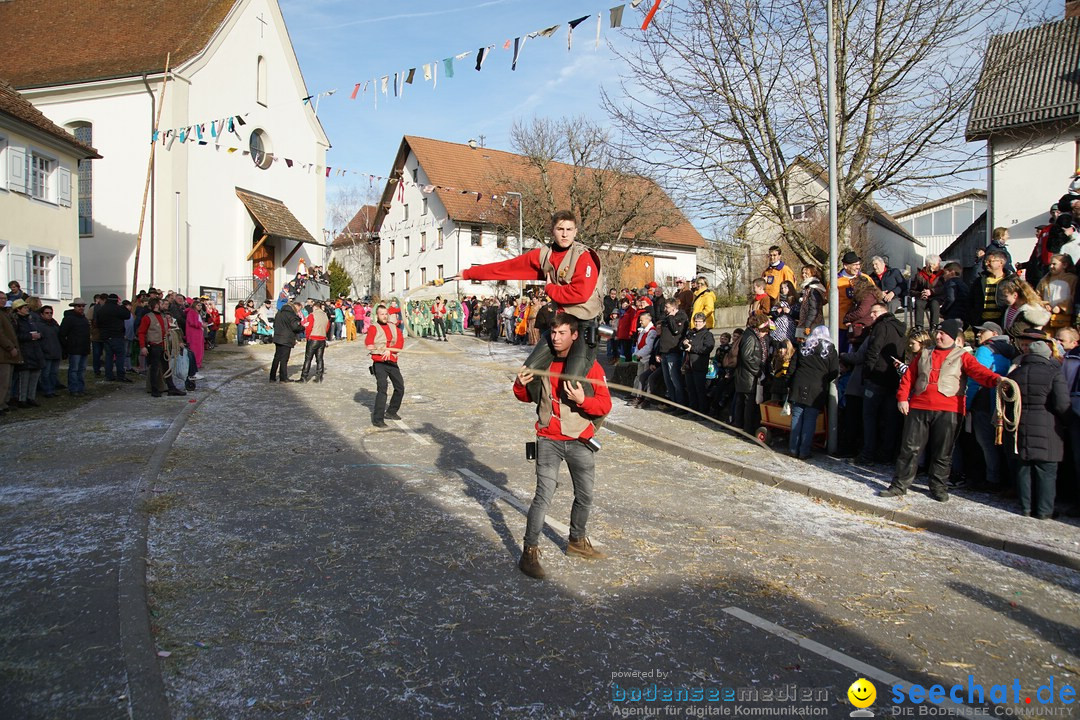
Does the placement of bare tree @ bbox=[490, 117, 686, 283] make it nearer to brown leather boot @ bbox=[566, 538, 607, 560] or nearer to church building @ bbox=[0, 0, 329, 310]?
church building @ bbox=[0, 0, 329, 310]

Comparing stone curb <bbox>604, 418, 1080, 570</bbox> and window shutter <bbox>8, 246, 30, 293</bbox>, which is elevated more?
window shutter <bbox>8, 246, 30, 293</bbox>

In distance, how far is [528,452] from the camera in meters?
5.95

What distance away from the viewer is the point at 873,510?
7.72 meters

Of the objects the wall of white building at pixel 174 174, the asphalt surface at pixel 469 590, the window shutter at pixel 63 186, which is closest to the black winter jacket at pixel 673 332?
the asphalt surface at pixel 469 590

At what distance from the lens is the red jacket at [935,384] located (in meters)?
7.89

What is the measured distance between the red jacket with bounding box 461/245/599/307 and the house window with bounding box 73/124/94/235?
95.9ft

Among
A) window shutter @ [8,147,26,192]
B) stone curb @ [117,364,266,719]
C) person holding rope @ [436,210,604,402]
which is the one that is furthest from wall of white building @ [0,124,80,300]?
person holding rope @ [436,210,604,402]

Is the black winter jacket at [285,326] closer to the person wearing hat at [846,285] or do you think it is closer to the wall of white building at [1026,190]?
the person wearing hat at [846,285]

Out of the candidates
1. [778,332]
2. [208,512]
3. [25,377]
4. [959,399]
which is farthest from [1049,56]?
[25,377]

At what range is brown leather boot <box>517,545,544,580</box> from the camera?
5.43 m

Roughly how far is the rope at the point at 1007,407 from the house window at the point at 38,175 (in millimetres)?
24731

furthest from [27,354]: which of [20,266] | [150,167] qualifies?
[150,167]

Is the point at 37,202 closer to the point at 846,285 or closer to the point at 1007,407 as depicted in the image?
the point at 846,285

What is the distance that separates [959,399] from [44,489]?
9597mm
